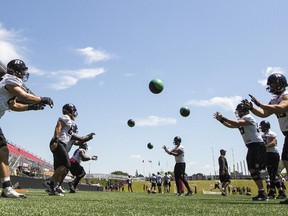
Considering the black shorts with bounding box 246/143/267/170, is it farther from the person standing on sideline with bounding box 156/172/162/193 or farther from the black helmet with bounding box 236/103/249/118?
the person standing on sideline with bounding box 156/172/162/193

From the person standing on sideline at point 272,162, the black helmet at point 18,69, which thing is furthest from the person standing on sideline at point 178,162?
the black helmet at point 18,69

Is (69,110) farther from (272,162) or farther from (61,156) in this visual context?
(272,162)

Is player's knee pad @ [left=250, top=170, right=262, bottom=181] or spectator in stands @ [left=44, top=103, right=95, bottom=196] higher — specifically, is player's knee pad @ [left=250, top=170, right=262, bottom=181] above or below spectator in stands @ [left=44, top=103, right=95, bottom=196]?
below

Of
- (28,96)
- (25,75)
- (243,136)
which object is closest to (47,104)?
(28,96)

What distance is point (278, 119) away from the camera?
6496mm

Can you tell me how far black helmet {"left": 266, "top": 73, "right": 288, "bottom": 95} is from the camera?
256 inches

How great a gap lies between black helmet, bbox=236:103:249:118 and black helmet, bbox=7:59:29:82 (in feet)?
16.0

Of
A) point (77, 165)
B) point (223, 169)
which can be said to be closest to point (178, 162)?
point (223, 169)

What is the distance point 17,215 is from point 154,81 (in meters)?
9.72

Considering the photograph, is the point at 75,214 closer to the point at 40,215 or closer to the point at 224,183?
the point at 40,215

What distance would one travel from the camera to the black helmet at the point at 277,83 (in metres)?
6.51

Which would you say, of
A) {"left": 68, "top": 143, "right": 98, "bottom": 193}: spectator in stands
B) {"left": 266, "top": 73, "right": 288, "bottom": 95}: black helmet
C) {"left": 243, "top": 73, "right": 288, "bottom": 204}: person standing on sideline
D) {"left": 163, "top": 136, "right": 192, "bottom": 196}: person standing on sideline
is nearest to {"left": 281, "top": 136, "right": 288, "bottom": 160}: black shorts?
{"left": 243, "top": 73, "right": 288, "bottom": 204}: person standing on sideline

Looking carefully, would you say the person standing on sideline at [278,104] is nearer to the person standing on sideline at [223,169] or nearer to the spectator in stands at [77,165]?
the spectator in stands at [77,165]

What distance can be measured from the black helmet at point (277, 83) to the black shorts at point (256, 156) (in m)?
2.05
